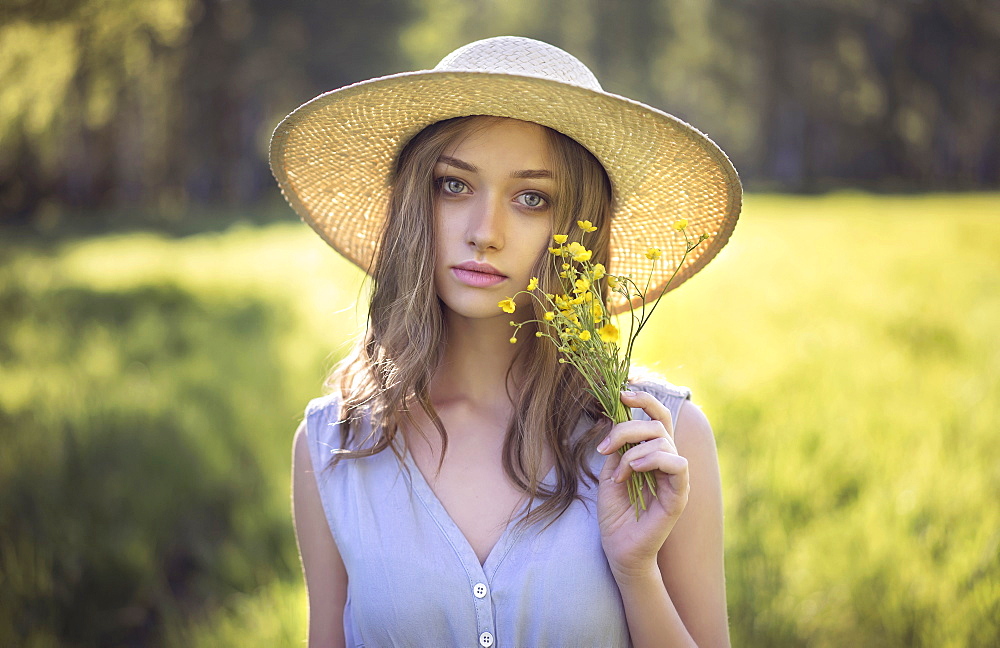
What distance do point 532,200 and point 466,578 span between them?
826 mm

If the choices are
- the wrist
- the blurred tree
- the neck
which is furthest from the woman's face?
the blurred tree

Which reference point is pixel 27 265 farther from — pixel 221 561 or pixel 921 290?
pixel 921 290

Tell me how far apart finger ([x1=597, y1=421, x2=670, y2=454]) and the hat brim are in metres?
0.55

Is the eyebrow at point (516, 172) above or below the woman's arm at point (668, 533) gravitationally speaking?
above

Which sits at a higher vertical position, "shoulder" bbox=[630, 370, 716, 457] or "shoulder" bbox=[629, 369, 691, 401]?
"shoulder" bbox=[629, 369, 691, 401]

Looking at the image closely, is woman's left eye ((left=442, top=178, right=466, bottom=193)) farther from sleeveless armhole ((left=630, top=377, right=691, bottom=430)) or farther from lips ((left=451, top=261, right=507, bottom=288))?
sleeveless armhole ((left=630, top=377, right=691, bottom=430))

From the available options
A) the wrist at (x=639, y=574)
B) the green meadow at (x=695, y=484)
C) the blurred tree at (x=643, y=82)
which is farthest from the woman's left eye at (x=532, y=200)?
the blurred tree at (x=643, y=82)

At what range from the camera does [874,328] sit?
6746mm

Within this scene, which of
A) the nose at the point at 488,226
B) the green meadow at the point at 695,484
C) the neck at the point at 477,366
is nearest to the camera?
the nose at the point at 488,226

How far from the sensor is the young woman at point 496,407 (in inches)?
65.6

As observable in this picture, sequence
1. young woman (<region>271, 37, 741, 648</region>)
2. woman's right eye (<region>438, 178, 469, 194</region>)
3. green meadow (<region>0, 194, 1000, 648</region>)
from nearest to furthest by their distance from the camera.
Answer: young woman (<region>271, 37, 741, 648</region>)
woman's right eye (<region>438, 178, 469, 194</region>)
green meadow (<region>0, 194, 1000, 648</region>)

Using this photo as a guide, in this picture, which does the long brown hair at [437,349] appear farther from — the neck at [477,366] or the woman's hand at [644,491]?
the woman's hand at [644,491]

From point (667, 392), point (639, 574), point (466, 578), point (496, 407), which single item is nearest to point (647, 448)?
point (639, 574)

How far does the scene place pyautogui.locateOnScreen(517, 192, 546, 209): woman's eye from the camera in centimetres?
185
